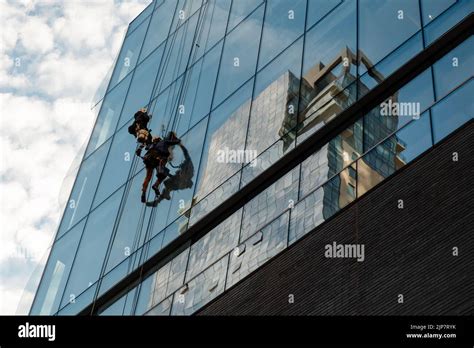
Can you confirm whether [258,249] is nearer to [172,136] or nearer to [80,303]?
[80,303]

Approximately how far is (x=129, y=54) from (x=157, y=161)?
351 inches

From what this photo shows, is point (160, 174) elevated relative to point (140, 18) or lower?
lower

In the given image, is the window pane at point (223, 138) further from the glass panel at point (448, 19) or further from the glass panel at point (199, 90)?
the glass panel at point (448, 19)

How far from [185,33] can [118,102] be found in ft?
10.6

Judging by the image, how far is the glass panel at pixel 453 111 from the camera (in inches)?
613

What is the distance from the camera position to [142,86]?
1127 inches

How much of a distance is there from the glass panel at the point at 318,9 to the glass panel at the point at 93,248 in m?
6.68

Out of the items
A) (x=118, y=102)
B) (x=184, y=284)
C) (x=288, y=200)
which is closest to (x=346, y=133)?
(x=288, y=200)

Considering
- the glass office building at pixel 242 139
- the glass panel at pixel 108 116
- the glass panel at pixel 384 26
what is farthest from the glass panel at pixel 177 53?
the glass panel at pixel 384 26

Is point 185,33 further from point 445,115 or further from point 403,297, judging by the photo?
point 403,297

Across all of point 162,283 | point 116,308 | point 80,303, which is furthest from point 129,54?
point 162,283

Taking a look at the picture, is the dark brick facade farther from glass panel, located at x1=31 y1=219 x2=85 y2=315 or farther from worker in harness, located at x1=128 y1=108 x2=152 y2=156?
glass panel, located at x1=31 y1=219 x2=85 y2=315

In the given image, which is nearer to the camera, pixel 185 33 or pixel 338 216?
pixel 338 216

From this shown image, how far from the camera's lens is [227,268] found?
60.5 feet
